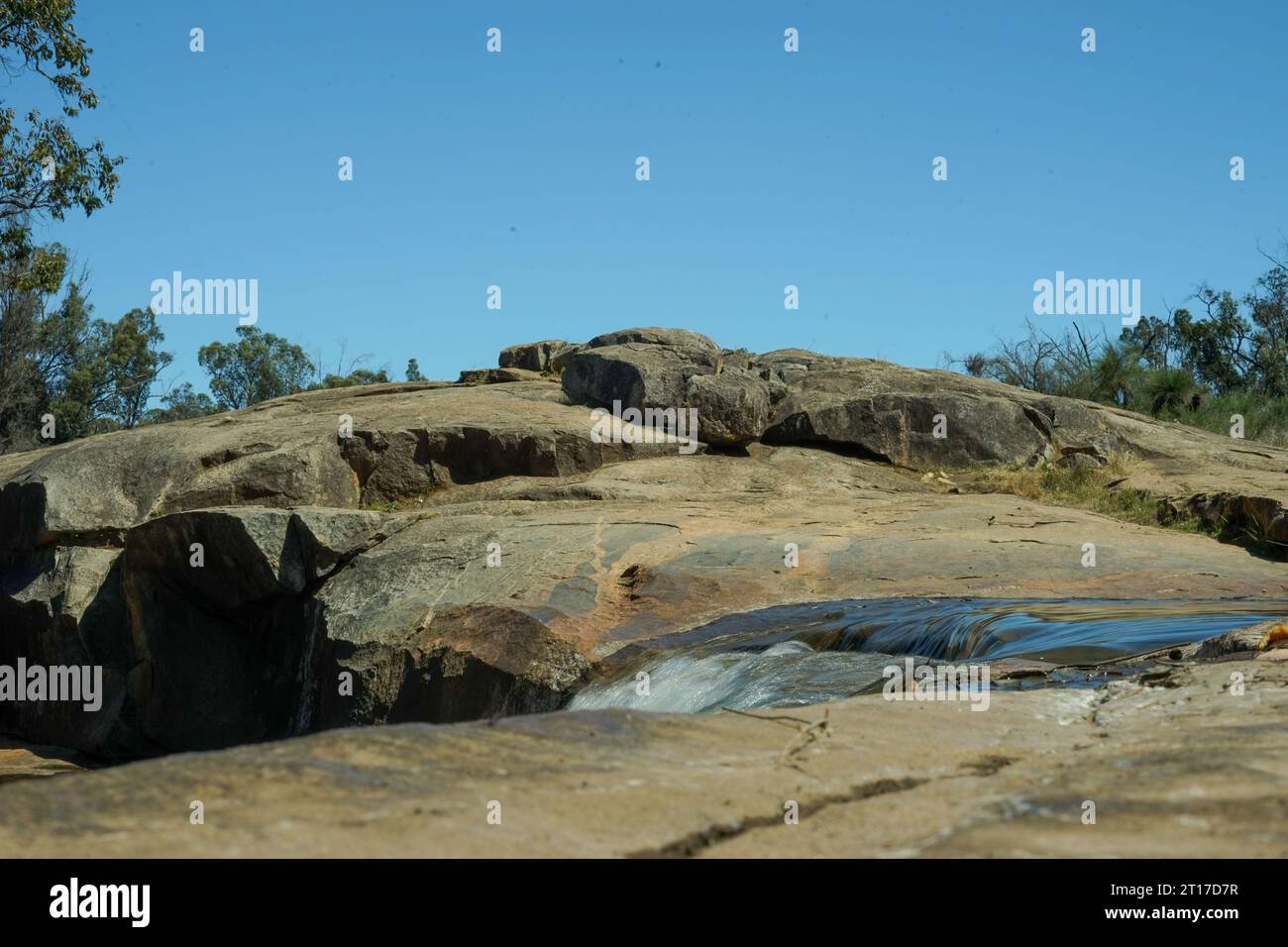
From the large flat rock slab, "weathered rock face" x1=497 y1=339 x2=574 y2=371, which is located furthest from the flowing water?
"weathered rock face" x1=497 y1=339 x2=574 y2=371

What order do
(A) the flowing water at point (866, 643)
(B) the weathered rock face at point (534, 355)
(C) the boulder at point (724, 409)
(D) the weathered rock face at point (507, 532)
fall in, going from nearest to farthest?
(A) the flowing water at point (866, 643), (D) the weathered rock face at point (507, 532), (C) the boulder at point (724, 409), (B) the weathered rock face at point (534, 355)

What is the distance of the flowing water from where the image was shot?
6.11m

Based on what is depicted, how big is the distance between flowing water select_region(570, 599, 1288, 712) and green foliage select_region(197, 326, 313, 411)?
37.8 metres

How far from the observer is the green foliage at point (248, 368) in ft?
144

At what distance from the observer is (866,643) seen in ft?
23.9

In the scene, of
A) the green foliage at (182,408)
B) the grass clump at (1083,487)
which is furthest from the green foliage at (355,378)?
the grass clump at (1083,487)

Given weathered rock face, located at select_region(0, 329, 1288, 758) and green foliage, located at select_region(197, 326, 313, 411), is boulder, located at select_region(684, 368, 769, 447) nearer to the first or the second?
weathered rock face, located at select_region(0, 329, 1288, 758)

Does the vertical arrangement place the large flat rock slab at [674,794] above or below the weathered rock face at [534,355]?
below

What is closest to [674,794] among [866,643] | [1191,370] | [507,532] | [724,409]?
[866,643]

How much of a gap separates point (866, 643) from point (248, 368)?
39850 mm

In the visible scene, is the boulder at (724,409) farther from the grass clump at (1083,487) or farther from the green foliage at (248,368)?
the green foliage at (248,368)

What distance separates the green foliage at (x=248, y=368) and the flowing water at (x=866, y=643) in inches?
1488

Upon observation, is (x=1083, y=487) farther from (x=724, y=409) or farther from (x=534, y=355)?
(x=534, y=355)
